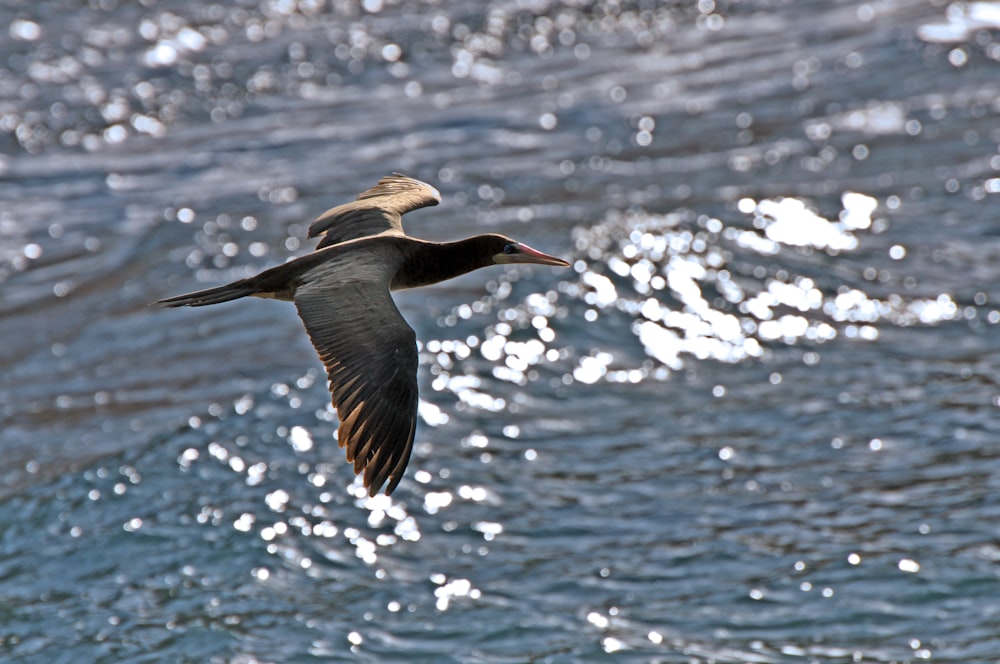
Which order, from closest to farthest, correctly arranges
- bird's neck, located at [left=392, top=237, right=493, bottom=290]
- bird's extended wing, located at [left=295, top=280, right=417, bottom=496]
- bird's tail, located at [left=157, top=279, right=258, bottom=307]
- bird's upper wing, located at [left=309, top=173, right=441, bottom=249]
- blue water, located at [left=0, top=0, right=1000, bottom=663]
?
1. bird's extended wing, located at [left=295, top=280, right=417, bottom=496]
2. bird's tail, located at [left=157, top=279, right=258, bottom=307]
3. bird's neck, located at [left=392, top=237, right=493, bottom=290]
4. bird's upper wing, located at [left=309, top=173, right=441, bottom=249]
5. blue water, located at [left=0, top=0, right=1000, bottom=663]

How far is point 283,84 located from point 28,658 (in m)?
12.9

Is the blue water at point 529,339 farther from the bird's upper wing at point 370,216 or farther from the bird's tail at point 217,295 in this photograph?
the bird's tail at point 217,295

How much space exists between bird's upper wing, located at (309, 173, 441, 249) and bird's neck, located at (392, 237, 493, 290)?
513 mm

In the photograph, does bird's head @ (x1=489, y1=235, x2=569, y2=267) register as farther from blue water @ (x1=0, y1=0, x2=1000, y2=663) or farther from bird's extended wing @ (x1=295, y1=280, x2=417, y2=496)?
blue water @ (x1=0, y1=0, x2=1000, y2=663)

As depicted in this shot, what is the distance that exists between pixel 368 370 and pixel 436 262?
1.29 meters

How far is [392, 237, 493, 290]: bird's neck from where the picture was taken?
8.06 meters

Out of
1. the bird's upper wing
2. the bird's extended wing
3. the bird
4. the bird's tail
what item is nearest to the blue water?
the bird's upper wing

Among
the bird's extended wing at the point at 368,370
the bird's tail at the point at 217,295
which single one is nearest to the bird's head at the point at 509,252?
the bird's extended wing at the point at 368,370

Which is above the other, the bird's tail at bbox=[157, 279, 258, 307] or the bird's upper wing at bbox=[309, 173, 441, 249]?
the bird's tail at bbox=[157, 279, 258, 307]

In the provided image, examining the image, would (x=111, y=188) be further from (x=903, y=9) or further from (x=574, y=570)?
(x=903, y=9)

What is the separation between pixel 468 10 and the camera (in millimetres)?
23734

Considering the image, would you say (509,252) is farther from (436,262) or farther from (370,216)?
(370,216)

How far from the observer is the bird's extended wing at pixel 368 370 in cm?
682

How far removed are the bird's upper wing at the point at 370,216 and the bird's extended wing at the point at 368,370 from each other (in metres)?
1.39
